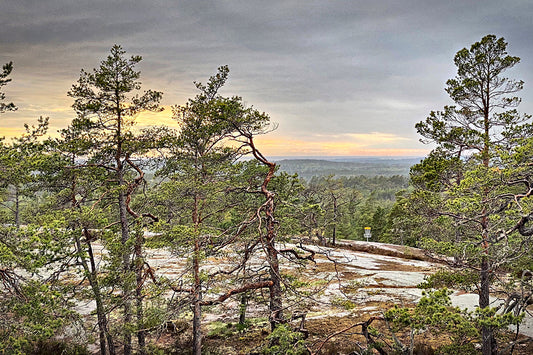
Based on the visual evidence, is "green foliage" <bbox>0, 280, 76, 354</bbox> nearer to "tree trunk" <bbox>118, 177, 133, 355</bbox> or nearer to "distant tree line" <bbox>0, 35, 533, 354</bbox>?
"distant tree line" <bbox>0, 35, 533, 354</bbox>

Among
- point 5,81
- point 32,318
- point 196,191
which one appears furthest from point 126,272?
point 5,81

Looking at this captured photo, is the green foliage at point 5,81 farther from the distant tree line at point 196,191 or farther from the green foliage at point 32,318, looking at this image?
the green foliage at point 32,318

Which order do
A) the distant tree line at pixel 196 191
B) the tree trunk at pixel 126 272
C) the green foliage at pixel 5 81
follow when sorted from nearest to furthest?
A: the distant tree line at pixel 196 191 < the tree trunk at pixel 126 272 < the green foliage at pixel 5 81

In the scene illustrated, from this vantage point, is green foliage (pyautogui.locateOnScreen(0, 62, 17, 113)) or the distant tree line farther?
green foliage (pyautogui.locateOnScreen(0, 62, 17, 113))

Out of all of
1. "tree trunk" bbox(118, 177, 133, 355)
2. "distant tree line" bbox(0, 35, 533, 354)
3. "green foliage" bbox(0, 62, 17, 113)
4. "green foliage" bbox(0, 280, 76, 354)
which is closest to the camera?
"green foliage" bbox(0, 280, 76, 354)

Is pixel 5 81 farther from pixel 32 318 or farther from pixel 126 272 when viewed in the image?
pixel 32 318

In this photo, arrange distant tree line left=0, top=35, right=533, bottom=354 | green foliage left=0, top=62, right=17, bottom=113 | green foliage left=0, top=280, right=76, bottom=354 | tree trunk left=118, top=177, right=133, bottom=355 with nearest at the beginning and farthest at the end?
green foliage left=0, top=280, right=76, bottom=354, distant tree line left=0, top=35, right=533, bottom=354, tree trunk left=118, top=177, right=133, bottom=355, green foliage left=0, top=62, right=17, bottom=113

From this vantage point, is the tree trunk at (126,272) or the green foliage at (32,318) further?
the tree trunk at (126,272)

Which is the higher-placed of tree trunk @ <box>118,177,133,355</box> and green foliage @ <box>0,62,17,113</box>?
green foliage @ <box>0,62,17,113</box>

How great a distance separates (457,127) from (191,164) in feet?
30.9

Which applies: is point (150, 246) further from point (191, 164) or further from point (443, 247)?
point (443, 247)

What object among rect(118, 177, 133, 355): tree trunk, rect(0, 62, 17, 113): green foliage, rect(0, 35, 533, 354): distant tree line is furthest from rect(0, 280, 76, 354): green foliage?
rect(0, 62, 17, 113): green foliage

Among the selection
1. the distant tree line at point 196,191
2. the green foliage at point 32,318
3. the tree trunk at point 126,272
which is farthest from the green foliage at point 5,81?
the green foliage at point 32,318

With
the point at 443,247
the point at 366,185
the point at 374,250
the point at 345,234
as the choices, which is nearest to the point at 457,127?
the point at 443,247
